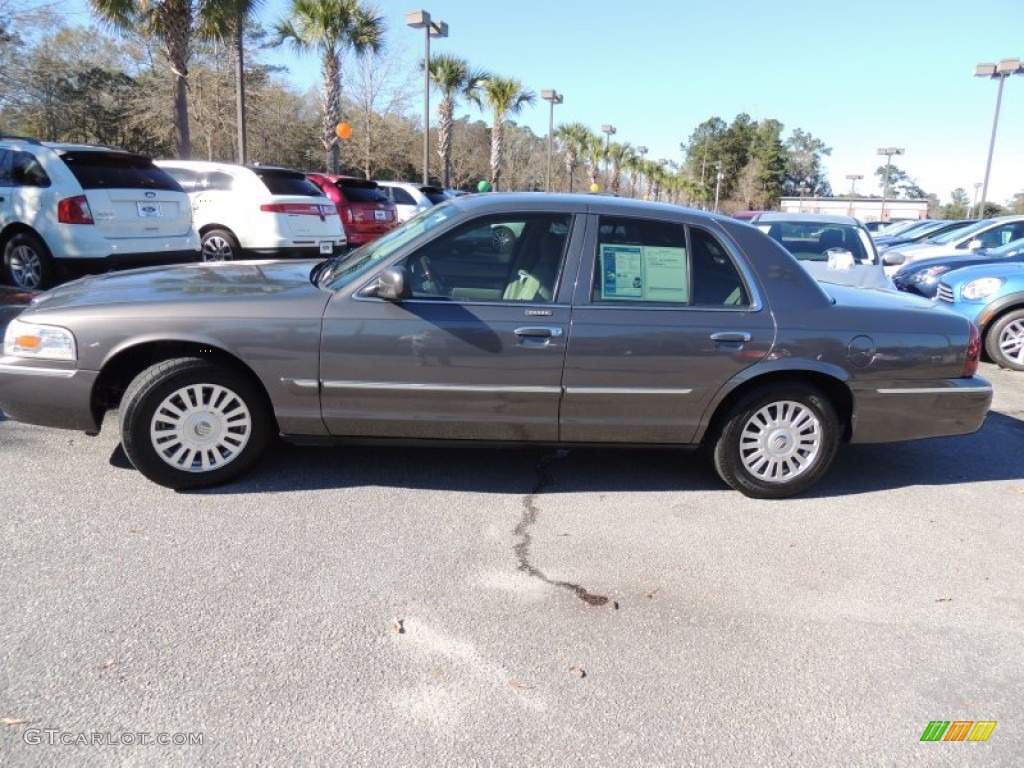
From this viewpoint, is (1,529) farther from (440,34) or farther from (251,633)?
(440,34)

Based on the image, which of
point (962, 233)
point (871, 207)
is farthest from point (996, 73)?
point (871, 207)

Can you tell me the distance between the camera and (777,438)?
13.8 feet

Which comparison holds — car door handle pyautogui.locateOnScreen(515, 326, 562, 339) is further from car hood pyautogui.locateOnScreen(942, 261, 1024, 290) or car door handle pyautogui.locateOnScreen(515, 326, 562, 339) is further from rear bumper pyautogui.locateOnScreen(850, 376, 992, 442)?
car hood pyautogui.locateOnScreen(942, 261, 1024, 290)

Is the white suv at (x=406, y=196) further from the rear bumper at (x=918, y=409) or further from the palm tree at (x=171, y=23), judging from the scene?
the rear bumper at (x=918, y=409)

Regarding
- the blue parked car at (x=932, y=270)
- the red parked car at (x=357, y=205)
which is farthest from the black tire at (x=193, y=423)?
the red parked car at (x=357, y=205)

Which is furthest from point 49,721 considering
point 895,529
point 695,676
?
point 895,529

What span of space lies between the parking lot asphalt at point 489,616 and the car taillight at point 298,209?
628 cm

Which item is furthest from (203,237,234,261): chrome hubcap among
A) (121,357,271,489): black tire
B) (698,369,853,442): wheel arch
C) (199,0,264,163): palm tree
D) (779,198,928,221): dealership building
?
(779,198,928,221): dealership building

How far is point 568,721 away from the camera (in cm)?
239

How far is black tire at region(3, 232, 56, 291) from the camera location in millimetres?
7922

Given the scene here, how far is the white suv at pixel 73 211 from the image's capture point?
772 cm

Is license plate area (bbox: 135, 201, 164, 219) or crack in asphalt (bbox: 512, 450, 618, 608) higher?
license plate area (bbox: 135, 201, 164, 219)

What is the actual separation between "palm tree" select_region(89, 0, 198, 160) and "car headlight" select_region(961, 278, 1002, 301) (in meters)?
14.8

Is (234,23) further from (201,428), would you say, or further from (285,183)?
(201,428)
